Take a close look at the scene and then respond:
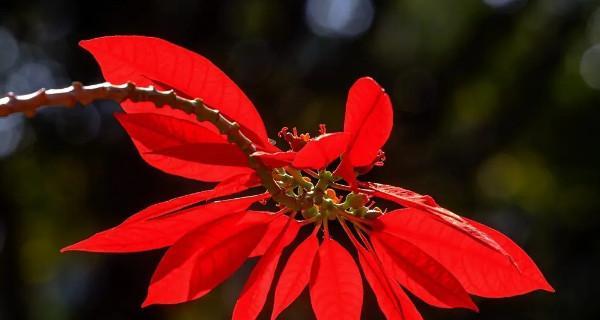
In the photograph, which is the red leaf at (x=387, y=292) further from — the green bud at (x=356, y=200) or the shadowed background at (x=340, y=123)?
the shadowed background at (x=340, y=123)

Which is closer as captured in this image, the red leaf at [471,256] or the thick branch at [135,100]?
the thick branch at [135,100]

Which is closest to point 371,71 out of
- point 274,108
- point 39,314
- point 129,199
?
point 274,108

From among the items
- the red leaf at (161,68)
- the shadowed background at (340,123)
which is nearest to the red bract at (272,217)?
the red leaf at (161,68)

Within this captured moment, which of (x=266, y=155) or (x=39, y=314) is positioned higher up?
(x=266, y=155)

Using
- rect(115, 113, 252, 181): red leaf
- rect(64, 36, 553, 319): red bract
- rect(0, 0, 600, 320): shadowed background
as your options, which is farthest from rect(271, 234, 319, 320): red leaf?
rect(0, 0, 600, 320): shadowed background

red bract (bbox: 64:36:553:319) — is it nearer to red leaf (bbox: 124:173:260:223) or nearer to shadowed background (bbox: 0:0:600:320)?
red leaf (bbox: 124:173:260:223)

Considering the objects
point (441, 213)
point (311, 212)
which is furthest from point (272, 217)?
point (441, 213)

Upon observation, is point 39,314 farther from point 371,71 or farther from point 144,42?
point 144,42
